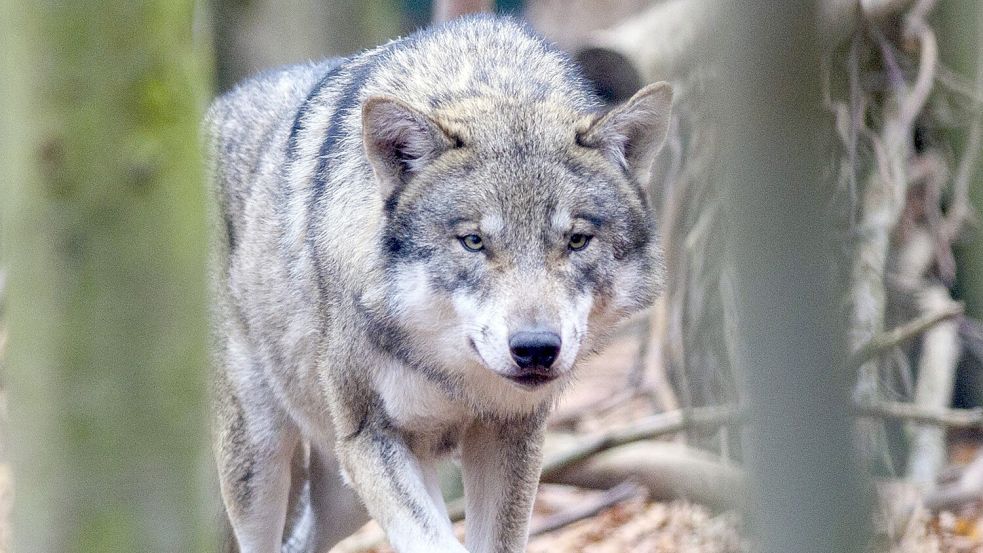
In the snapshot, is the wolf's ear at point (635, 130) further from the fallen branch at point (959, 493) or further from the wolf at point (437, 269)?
the fallen branch at point (959, 493)

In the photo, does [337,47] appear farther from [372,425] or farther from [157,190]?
[157,190]

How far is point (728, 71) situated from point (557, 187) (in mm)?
2799

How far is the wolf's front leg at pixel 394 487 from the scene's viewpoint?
15.3 feet

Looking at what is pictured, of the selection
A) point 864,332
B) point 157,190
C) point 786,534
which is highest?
point 157,190

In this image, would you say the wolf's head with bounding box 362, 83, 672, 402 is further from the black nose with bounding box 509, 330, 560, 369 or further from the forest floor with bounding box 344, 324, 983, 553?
the forest floor with bounding box 344, 324, 983, 553

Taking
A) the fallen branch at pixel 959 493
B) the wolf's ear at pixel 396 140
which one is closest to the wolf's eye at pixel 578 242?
→ the wolf's ear at pixel 396 140

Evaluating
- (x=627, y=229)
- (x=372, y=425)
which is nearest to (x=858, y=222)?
(x=627, y=229)

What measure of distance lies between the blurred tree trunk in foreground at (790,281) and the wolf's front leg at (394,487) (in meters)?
2.93

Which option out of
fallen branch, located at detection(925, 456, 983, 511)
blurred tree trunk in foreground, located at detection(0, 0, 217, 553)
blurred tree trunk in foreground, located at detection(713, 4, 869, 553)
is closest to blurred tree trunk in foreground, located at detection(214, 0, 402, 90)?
fallen branch, located at detection(925, 456, 983, 511)

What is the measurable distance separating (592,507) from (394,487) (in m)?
2.94

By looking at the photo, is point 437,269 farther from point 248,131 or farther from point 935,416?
point 935,416

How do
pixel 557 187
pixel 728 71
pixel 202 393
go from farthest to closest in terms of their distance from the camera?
pixel 557 187 → pixel 202 393 → pixel 728 71

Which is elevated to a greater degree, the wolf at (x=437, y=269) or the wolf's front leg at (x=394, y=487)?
the wolf at (x=437, y=269)

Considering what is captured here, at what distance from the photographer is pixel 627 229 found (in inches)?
186
